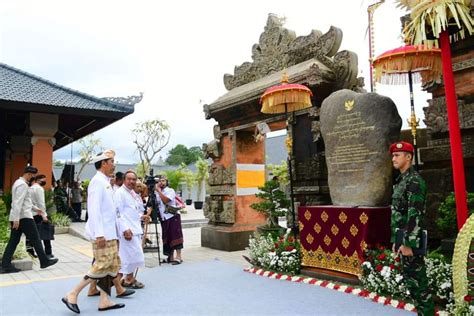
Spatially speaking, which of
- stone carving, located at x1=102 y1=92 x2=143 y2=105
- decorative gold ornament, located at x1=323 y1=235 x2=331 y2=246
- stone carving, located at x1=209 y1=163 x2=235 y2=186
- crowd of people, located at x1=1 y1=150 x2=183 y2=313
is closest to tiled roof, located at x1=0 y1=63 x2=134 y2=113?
stone carving, located at x1=102 y1=92 x2=143 y2=105

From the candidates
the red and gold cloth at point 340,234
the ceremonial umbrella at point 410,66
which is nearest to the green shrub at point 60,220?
the red and gold cloth at point 340,234

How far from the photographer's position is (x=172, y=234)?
7.30 metres

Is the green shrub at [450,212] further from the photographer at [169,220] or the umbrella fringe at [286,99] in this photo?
the photographer at [169,220]

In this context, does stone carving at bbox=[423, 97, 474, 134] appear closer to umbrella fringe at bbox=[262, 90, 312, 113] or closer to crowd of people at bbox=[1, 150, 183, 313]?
umbrella fringe at bbox=[262, 90, 312, 113]

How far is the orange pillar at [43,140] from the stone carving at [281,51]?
6.23 m

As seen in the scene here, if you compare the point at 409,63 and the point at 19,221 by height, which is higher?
the point at 409,63

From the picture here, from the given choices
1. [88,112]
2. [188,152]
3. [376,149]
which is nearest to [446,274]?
[376,149]

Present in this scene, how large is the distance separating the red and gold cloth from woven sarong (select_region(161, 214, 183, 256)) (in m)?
2.51

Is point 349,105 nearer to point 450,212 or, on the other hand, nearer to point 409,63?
point 409,63

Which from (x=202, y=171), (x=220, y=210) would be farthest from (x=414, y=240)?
(x=202, y=171)

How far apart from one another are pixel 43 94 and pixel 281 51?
7855 mm

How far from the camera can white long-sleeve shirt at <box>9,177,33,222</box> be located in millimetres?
6418

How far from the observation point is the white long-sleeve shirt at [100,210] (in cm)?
437

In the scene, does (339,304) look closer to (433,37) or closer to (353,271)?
(353,271)
